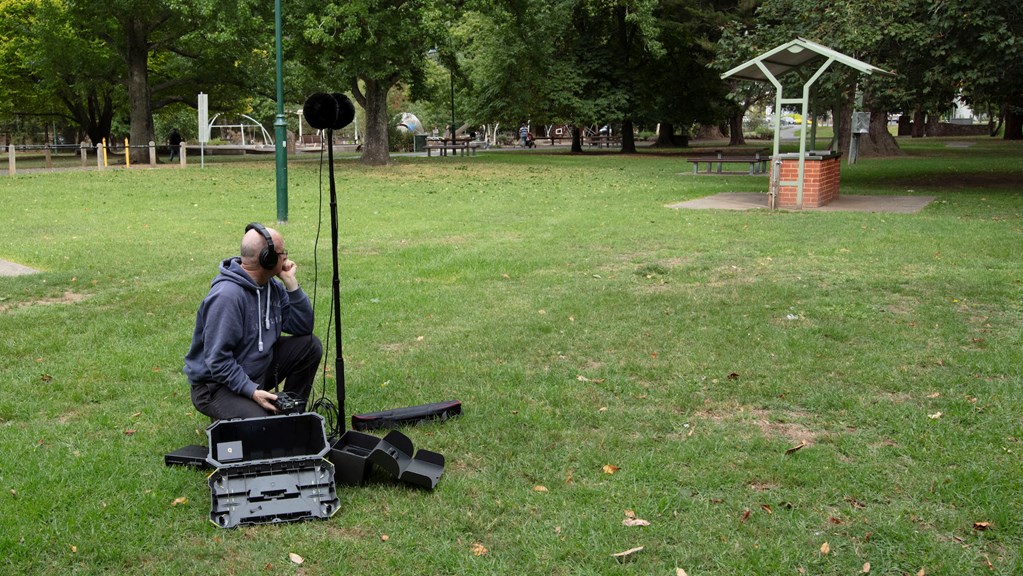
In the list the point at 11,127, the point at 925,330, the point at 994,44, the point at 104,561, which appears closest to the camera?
the point at 104,561

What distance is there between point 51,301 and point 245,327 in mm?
4615

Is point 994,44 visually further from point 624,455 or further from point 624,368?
point 624,455

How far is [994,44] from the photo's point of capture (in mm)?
15328

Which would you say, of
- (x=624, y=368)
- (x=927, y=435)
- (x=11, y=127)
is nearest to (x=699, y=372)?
(x=624, y=368)

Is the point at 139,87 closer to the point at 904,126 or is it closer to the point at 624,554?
the point at 624,554

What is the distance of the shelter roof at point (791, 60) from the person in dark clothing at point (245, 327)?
11.9 meters

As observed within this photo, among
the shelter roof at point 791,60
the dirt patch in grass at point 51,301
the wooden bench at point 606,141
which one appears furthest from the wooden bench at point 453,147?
the dirt patch in grass at point 51,301

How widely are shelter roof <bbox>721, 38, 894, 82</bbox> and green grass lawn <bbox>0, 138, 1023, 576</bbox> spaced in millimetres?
3797

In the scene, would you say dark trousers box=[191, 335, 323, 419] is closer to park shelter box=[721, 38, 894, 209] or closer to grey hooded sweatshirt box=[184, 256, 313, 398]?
grey hooded sweatshirt box=[184, 256, 313, 398]

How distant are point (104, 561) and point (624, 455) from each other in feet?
7.79

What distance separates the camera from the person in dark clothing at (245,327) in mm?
4320

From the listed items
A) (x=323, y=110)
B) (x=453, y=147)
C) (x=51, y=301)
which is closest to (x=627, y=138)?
(x=453, y=147)

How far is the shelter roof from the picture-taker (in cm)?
1452

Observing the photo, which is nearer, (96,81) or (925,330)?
(925,330)
